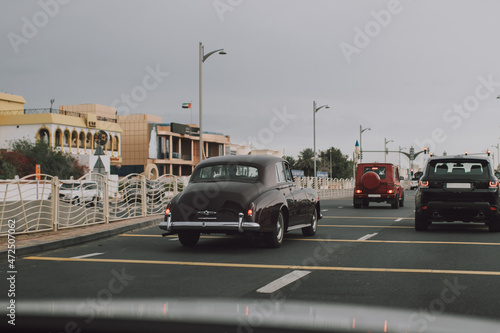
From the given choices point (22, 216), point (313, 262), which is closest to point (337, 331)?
point (313, 262)

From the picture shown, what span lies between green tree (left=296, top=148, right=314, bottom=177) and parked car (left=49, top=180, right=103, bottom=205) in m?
107

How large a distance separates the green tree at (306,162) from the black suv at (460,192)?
10751cm

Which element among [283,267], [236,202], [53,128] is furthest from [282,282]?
[53,128]

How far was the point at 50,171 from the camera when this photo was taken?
180ft

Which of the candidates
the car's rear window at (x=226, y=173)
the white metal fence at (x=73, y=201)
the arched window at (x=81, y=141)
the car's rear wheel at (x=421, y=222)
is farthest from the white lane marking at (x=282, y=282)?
the arched window at (x=81, y=141)

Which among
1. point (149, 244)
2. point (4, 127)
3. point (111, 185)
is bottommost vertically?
point (149, 244)

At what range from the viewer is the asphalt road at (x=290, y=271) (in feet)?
20.2

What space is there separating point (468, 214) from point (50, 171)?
47.3 metres

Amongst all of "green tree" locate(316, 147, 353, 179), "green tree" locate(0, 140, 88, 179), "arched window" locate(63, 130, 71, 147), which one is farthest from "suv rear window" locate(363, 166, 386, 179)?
"green tree" locate(316, 147, 353, 179)

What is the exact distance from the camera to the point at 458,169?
14133 mm

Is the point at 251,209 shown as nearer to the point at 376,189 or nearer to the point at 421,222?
the point at 421,222

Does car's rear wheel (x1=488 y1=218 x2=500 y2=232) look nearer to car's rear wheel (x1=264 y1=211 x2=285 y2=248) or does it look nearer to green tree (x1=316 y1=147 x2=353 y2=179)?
car's rear wheel (x1=264 y1=211 x2=285 y2=248)

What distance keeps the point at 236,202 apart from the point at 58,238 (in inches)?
153

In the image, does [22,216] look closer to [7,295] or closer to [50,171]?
[7,295]
